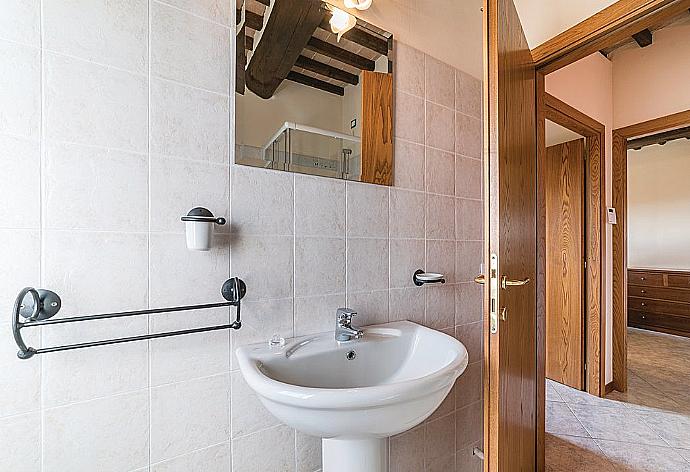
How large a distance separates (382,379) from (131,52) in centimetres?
125

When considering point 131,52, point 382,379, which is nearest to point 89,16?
point 131,52

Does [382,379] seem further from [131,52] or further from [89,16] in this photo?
[89,16]

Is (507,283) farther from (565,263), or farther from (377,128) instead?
(565,263)

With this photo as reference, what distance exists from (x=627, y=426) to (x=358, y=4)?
2.95 m

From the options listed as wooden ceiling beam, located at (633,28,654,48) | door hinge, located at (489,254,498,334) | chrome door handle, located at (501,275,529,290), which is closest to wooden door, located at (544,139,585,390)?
wooden ceiling beam, located at (633,28,654,48)

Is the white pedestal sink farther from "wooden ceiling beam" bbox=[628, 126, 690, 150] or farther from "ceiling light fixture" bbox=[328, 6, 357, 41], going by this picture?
"wooden ceiling beam" bbox=[628, 126, 690, 150]

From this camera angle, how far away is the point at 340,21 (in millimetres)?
1365

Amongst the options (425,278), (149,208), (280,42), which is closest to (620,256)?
(425,278)

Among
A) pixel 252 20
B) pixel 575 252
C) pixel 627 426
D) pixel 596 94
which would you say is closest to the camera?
pixel 252 20

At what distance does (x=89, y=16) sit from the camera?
912mm

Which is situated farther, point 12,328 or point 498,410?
point 498,410

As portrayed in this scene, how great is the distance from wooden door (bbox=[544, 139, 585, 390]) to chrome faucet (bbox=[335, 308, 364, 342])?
2514mm

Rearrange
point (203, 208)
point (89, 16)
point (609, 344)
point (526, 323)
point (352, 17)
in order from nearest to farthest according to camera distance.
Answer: point (89, 16)
point (203, 208)
point (352, 17)
point (526, 323)
point (609, 344)

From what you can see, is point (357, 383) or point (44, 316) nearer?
point (44, 316)
